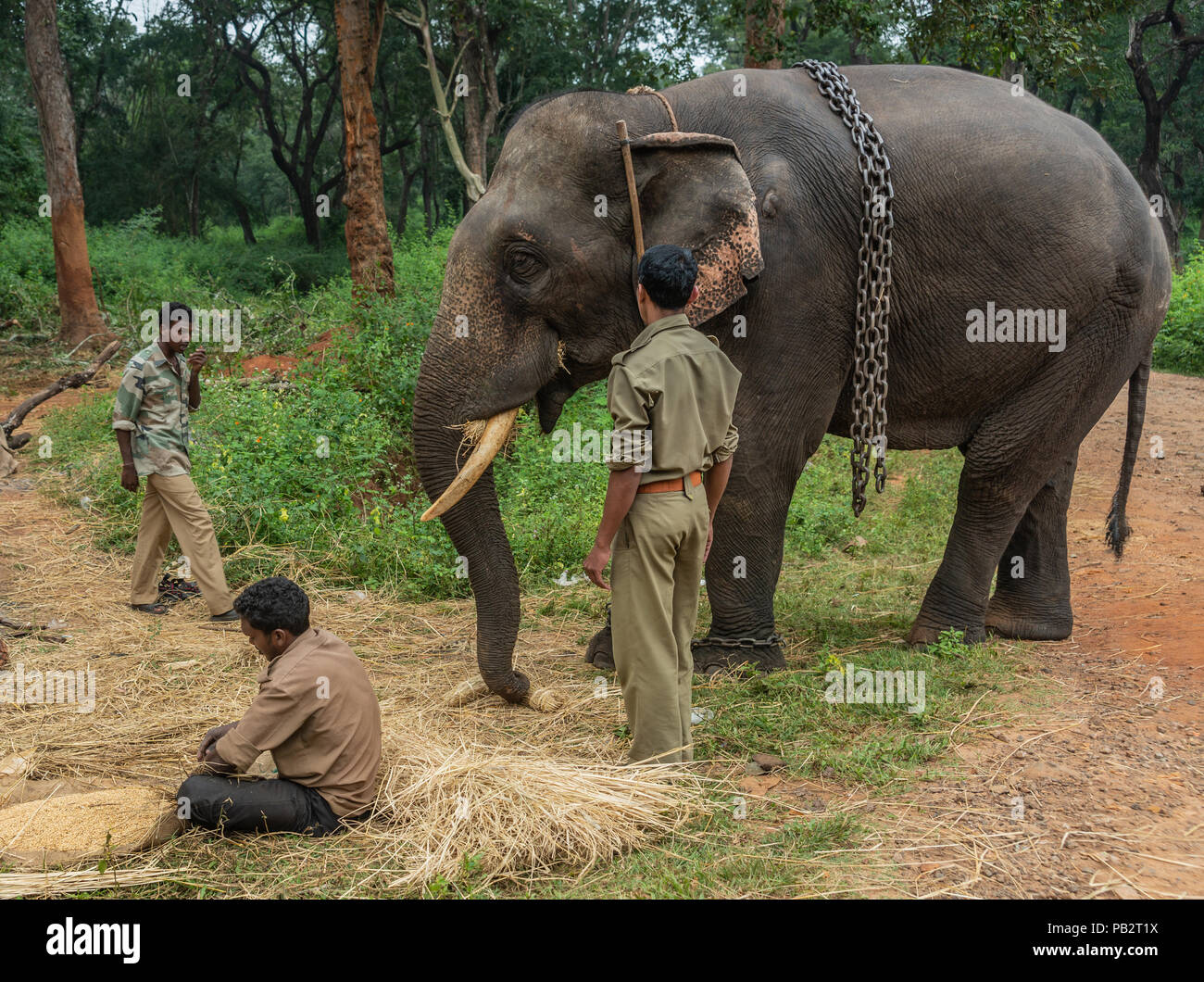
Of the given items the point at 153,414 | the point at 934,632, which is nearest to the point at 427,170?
the point at 153,414

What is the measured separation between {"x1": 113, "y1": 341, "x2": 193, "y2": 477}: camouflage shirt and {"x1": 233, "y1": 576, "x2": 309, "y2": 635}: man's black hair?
3669mm

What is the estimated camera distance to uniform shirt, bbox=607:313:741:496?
430 centimetres

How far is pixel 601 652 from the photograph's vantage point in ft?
21.2

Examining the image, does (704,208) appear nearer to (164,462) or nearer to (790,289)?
(790,289)

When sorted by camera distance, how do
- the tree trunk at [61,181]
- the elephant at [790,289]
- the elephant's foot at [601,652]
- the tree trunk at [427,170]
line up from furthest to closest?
the tree trunk at [427,170] → the tree trunk at [61,181] → the elephant's foot at [601,652] → the elephant at [790,289]

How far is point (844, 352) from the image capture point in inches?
231

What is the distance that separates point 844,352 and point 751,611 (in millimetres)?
1498

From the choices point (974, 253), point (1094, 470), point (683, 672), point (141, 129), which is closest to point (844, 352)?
point (974, 253)

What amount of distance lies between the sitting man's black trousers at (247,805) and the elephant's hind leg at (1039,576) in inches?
183

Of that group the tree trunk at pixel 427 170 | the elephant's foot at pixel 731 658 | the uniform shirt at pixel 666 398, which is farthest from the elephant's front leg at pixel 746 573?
the tree trunk at pixel 427 170

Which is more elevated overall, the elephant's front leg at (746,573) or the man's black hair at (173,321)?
the man's black hair at (173,321)

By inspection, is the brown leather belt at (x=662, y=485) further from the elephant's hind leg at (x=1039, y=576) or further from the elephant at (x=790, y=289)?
the elephant's hind leg at (x=1039, y=576)

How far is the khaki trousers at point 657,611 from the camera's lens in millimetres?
4465

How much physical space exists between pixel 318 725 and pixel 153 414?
4.05 m
